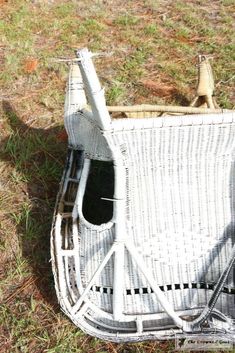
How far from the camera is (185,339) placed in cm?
192

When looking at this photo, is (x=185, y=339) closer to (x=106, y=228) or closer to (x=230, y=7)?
(x=106, y=228)

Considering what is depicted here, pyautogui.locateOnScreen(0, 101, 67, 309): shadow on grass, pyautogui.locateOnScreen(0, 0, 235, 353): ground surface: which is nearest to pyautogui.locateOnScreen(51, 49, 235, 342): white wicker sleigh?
pyautogui.locateOnScreen(0, 0, 235, 353): ground surface

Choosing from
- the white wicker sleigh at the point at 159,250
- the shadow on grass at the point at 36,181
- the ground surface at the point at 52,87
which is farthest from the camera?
the shadow on grass at the point at 36,181

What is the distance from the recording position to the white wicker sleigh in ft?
5.68

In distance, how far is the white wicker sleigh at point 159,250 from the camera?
1.73 meters

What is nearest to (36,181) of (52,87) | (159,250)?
(52,87)

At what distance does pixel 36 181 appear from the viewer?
2521 mm

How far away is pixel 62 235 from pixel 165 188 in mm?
494

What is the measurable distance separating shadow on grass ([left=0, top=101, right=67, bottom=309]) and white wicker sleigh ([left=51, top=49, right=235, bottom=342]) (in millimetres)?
292

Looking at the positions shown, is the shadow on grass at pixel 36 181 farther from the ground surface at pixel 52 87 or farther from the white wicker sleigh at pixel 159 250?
the white wicker sleigh at pixel 159 250

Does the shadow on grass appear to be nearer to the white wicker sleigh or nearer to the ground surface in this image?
the ground surface

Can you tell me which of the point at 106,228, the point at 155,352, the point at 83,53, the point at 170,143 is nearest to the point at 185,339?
the point at 155,352

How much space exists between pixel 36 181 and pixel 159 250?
36.9 inches

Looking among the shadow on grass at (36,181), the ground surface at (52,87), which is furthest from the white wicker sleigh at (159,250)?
the shadow on grass at (36,181)
